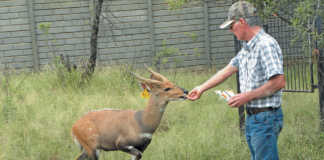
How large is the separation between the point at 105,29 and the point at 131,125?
8.12 m

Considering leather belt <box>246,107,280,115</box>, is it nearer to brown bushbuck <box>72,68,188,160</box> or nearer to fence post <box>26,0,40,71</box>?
brown bushbuck <box>72,68,188,160</box>

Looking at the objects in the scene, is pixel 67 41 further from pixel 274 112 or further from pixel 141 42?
pixel 274 112

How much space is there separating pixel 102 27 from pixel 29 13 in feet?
6.49

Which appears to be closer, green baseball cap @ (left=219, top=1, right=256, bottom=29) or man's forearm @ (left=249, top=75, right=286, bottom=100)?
man's forearm @ (left=249, top=75, right=286, bottom=100)

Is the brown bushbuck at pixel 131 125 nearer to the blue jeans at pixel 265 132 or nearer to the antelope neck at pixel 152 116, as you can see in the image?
the antelope neck at pixel 152 116

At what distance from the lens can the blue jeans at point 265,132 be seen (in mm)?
3564

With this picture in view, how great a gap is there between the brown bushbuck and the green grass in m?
0.86

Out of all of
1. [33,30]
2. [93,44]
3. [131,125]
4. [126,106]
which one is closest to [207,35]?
[93,44]

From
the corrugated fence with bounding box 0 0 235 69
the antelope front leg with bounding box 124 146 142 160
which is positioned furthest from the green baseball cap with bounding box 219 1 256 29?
the corrugated fence with bounding box 0 0 235 69

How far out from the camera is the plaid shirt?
3.41 metres

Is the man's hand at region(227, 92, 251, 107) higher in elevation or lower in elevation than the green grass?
higher

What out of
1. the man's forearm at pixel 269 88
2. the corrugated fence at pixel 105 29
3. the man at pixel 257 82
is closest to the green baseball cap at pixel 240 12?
the man at pixel 257 82

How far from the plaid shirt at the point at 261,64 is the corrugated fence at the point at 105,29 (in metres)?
8.50

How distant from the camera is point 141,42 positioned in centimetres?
1221
